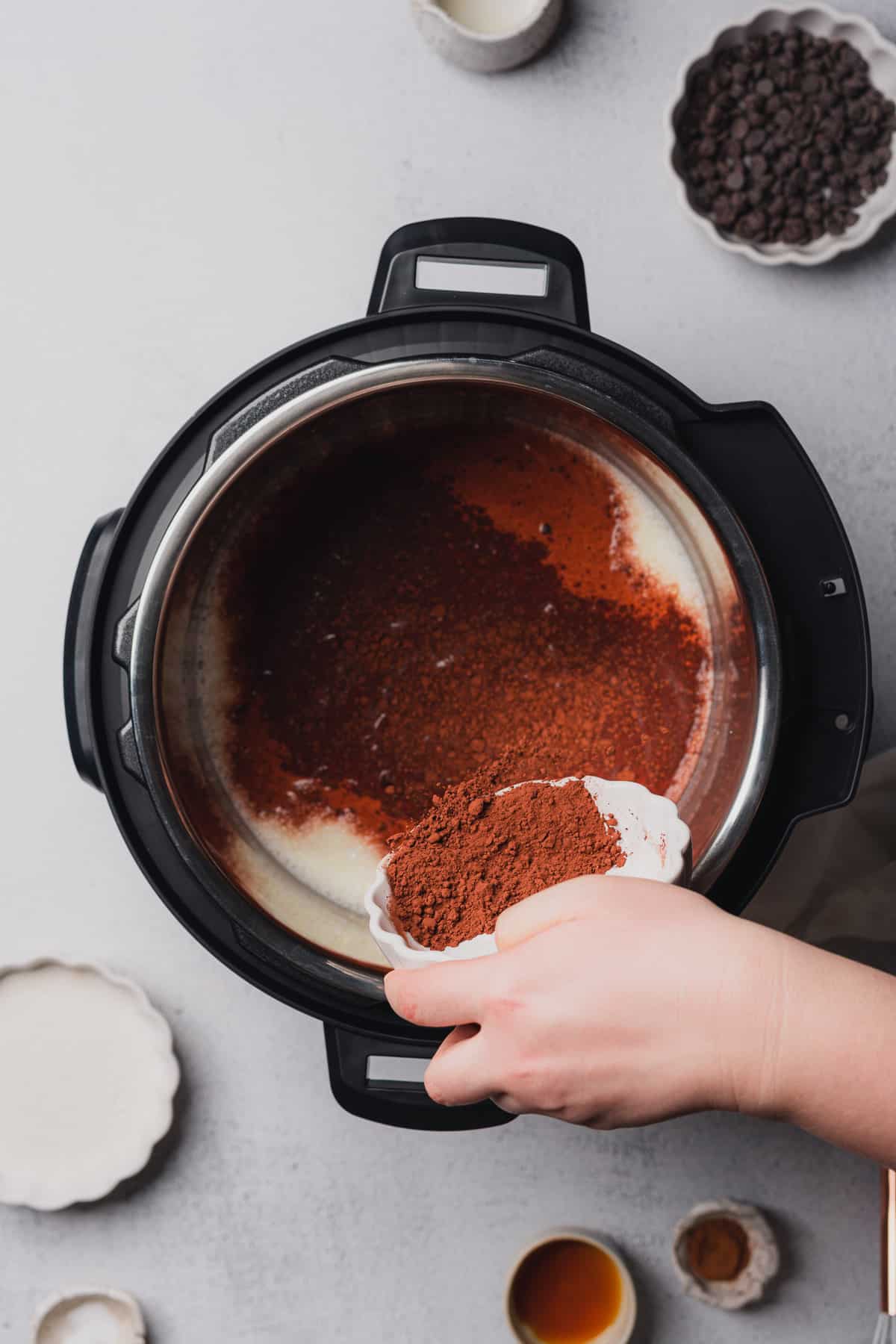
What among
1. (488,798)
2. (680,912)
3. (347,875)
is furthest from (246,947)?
(680,912)

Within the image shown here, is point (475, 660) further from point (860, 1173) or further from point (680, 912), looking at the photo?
Answer: point (860, 1173)

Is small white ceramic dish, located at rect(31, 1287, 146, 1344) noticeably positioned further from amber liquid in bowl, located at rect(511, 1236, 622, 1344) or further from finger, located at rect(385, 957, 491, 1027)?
finger, located at rect(385, 957, 491, 1027)

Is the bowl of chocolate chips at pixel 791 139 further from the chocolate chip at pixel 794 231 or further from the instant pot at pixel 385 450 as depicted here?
the instant pot at pixel 385 450

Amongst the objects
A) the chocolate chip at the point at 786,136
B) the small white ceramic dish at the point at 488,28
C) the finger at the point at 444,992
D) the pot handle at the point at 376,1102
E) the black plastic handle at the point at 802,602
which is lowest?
the pot handle at the point at 376,1102

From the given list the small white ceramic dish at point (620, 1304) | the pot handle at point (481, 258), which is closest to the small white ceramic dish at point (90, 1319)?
the small white ceramic dish at point (620, 1304)

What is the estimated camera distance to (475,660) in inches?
29.6

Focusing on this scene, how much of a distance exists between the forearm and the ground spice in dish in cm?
47

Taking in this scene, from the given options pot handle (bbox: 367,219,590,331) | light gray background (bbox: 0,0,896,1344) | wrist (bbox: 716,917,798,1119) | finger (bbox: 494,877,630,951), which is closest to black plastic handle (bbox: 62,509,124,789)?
light gray background (bbox: 0,0,896,1344)

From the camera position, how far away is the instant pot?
662 millimetres

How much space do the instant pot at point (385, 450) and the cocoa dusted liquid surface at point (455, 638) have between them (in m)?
0.03

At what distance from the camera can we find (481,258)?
0.71m

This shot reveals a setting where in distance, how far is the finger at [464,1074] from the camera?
496 millimetres

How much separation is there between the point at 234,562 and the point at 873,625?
1.75ft

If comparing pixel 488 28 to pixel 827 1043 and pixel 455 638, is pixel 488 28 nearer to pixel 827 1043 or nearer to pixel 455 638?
pixel 455 638
